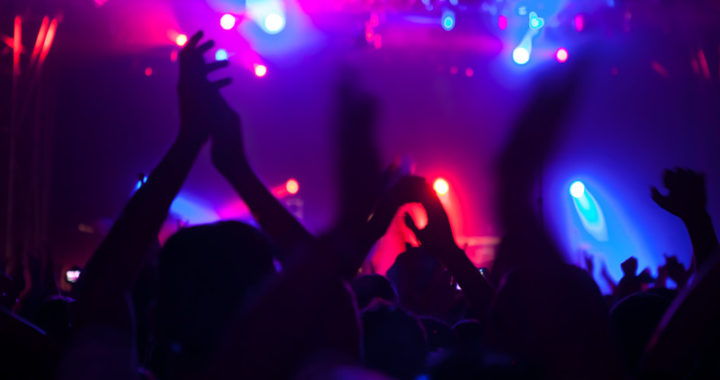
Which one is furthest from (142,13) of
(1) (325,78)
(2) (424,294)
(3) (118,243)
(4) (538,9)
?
(3) (118,243)

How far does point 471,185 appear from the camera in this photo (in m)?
12.5

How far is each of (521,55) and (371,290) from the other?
9.62 meters

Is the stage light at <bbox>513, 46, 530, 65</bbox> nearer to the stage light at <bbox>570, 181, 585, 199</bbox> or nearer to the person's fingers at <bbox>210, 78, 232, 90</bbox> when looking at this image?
the stage light at <bbox>570, 181, 585, 199</bbox>

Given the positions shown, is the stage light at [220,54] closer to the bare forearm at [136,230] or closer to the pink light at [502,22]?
the pink light at [502,22]

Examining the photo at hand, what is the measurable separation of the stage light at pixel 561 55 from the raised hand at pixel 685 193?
31.8 feet

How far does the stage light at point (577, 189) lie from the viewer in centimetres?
1155

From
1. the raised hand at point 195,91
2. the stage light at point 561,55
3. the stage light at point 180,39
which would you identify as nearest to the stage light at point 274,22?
the stage light at point 180,39

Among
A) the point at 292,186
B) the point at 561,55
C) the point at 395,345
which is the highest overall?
the point at 561,55

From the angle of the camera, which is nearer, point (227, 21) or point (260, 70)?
point (227, 21)

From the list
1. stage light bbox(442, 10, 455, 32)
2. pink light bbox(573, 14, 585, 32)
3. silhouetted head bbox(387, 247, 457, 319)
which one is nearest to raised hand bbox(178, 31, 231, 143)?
silhouetted head bbox(387, 247, 457, 319)

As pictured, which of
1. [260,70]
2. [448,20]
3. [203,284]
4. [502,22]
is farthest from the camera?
[260,70]

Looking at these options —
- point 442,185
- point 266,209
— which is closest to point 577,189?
point 442,185

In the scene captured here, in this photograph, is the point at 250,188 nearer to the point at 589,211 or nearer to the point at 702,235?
the point at 702,235

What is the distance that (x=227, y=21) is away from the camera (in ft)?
32.9
